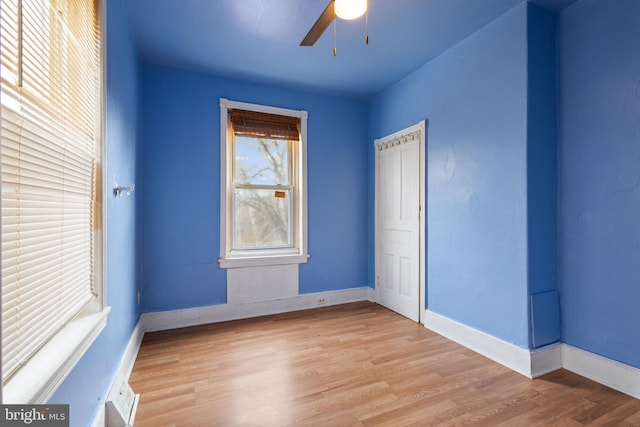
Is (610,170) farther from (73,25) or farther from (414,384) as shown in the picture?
(73,25)

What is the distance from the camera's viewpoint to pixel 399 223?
356 cm

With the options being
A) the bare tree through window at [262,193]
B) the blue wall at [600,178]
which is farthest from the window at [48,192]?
the blue wall at [600,178]

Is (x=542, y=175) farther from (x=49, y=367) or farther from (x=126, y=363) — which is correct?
(x=126, y=363)

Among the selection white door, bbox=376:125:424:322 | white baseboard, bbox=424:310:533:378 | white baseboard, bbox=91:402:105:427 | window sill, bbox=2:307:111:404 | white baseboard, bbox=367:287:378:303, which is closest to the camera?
window sill, bbox=2:307:111:404

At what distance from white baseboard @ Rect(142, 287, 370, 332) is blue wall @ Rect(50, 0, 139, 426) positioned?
40 centimetres

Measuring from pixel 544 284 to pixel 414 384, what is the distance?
4.13ft

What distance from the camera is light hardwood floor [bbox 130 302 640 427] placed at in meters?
1.75

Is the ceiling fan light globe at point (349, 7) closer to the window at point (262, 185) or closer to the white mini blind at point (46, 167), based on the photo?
the white mini blind at point (46, 167)

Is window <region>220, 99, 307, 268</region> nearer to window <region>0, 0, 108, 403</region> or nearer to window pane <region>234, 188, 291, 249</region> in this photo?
window pane <region>234, 188, 291, 249</region>

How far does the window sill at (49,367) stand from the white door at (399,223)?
2878 mm

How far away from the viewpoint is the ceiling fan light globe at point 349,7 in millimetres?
1526

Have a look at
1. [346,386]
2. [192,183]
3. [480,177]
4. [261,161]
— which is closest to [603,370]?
[480,177]

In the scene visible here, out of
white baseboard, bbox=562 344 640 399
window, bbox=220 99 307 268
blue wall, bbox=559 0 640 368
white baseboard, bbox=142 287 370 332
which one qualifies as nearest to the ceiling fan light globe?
blue wall, bbox=559 0 640 368

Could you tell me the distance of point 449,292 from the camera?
9.44ft
